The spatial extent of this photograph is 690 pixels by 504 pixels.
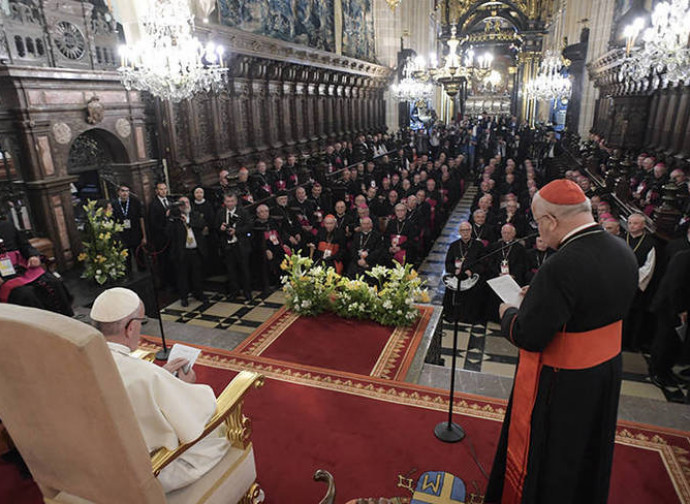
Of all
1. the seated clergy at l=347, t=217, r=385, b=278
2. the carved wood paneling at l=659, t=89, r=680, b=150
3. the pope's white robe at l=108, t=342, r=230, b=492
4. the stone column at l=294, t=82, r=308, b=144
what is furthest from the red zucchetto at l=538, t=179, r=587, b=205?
the stone column at l=294, t=82, r=308, b=144

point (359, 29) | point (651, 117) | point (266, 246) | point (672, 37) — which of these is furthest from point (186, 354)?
point (359, 29)

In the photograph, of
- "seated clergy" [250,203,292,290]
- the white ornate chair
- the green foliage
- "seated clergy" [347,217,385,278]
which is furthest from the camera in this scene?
"seated clergy" [250,203,292,290]

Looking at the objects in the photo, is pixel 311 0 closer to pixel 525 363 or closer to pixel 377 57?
pixel 377 57

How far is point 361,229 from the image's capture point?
310 inches

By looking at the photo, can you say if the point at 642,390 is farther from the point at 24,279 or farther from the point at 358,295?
the point at 24,279

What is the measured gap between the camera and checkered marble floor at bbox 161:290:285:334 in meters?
6.96

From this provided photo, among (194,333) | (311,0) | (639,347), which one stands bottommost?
(639,347)

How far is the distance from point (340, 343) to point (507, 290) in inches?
116

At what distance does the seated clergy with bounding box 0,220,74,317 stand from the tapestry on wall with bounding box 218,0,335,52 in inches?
308

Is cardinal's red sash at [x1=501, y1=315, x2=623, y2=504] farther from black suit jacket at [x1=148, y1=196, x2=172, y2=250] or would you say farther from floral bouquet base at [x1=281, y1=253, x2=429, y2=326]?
black suit jacket at [x1=148, y1=196, x2=172, y2=250]

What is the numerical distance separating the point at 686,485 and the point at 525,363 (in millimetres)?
1755

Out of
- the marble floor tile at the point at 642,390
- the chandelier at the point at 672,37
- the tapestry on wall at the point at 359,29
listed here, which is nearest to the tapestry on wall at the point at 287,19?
the tapestry on wall at the point at 359,29

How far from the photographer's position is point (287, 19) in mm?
14633

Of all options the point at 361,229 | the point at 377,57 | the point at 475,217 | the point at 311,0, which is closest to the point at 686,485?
the point at 475,217
